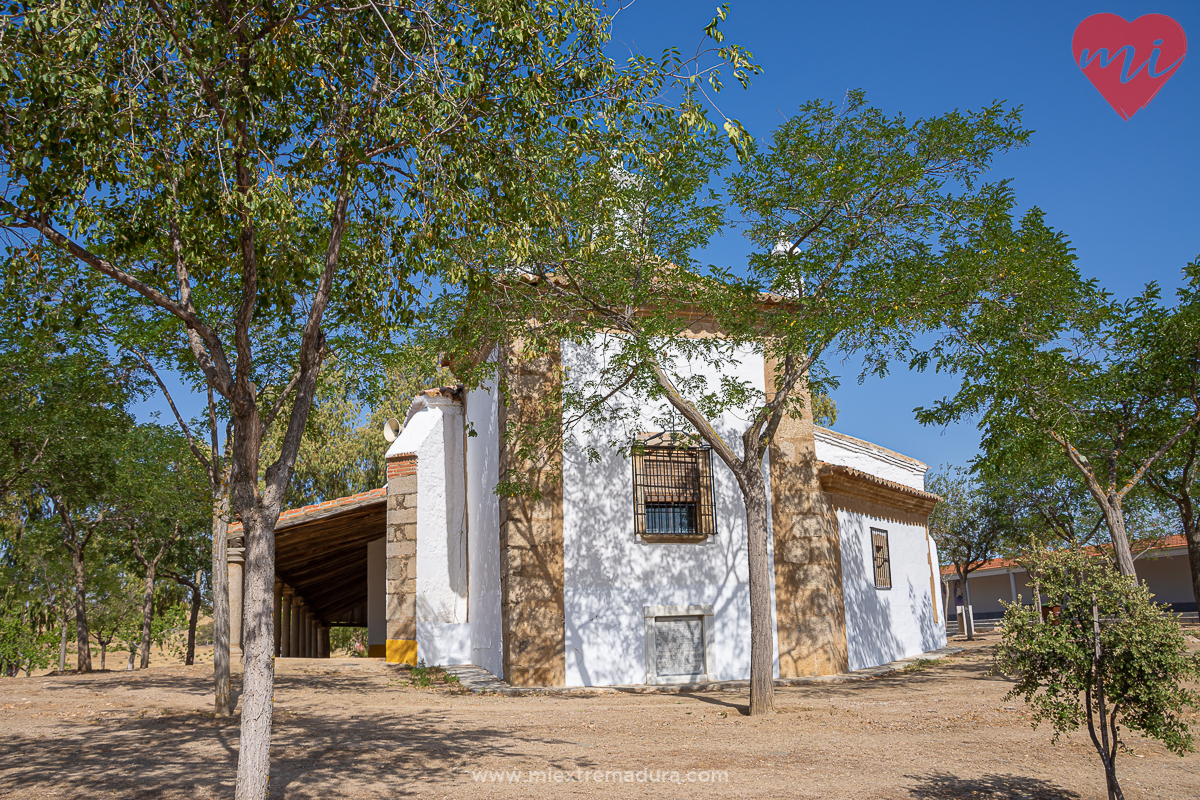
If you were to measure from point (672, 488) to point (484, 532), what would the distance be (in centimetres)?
324

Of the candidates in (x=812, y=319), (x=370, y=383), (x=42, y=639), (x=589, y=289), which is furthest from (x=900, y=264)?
(x=42, y=639)

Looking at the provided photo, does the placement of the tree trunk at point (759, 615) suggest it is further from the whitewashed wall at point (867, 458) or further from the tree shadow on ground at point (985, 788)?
the whitewashed wall at point (867, 458)

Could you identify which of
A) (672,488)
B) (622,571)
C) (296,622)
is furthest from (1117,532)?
(296,622)

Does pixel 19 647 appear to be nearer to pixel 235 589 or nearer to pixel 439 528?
pixel 235 589

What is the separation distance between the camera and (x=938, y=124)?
8820 millimetres

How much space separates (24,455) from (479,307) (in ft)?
34.8

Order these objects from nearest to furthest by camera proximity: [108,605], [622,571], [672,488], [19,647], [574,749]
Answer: [574,749], [622,571], [672,488], [19,647], [108,605]

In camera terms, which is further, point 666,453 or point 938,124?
point 666,453

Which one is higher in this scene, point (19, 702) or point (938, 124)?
point (938, 124)

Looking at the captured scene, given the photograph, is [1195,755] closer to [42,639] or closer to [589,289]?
[589,289]

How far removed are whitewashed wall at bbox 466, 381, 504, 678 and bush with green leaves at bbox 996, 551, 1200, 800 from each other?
7.30m

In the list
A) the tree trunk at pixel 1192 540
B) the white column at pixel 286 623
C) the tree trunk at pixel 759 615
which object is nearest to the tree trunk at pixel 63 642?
the white column at pixel 286 623

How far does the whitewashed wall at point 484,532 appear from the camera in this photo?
37.4 ft

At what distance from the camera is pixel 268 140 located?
5.93 metres
